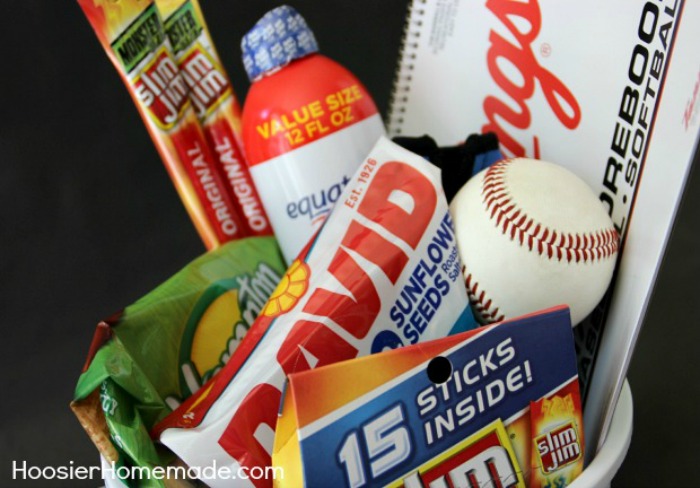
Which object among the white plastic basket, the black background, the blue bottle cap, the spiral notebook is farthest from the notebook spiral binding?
the white plastic basket

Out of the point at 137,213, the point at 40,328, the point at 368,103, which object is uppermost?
the point at 368,103

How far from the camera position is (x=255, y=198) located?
3.05ft

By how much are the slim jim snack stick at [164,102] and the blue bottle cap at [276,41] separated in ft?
0.31

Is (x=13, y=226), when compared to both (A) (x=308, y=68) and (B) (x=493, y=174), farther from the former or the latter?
(B) (x=493, y=174)

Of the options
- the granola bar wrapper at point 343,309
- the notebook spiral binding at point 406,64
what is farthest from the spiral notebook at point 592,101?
the granola bar wrapper at point 343,309

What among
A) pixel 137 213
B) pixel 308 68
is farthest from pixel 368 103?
pixel 137 213

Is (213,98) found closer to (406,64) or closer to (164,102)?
(164,102)

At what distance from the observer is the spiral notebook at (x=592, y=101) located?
2.17 feet

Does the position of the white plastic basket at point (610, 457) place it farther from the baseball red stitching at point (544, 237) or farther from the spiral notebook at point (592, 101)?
the baseball red stitching at point (544, 237)

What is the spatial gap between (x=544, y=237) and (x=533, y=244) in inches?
0.4

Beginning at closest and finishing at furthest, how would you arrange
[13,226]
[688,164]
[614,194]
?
[688,164], [614,194], [13,226]

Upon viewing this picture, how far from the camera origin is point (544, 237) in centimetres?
67

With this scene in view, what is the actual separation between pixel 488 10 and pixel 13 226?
0.72 metres

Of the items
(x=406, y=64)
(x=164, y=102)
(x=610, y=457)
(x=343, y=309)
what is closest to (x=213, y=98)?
(x=164, y=102)
